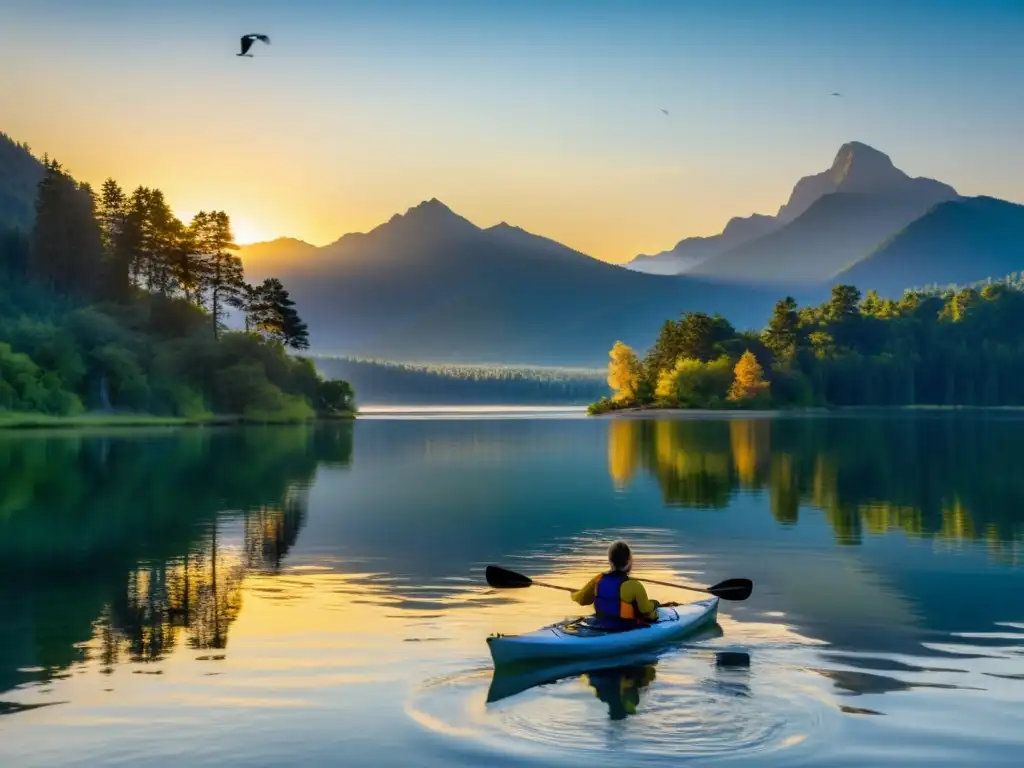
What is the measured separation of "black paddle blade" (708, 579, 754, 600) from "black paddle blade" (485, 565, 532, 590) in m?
3.98

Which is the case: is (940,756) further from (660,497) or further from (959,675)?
(660,497)

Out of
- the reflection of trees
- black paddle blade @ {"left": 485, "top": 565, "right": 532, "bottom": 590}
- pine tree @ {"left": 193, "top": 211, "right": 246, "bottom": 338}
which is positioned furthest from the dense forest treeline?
black paddle blade @ {"left": 485, "top": 565, "right": 532, "bottom": 590}

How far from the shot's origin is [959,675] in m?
21.0

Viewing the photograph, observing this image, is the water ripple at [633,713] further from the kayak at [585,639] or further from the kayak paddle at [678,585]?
the kayak paddle at [678,585]

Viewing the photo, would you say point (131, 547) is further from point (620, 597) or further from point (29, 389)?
point (29, 389)

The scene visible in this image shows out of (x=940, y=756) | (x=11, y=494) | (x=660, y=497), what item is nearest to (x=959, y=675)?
(x=940, y=756)

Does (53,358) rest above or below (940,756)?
above

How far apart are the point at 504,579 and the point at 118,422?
12704cm

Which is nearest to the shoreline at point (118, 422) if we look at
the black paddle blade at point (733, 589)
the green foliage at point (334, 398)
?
the green foliage at point (334, 398)

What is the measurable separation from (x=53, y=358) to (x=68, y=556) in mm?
116646

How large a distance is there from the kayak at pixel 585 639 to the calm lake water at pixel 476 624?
352 mm

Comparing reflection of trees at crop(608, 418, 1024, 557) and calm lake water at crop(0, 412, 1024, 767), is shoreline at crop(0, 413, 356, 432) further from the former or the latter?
calm lake water at crop(0, 412, 1024, 767)

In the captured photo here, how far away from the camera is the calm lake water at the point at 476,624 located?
57.3 feet

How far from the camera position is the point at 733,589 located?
26422 millimetres
